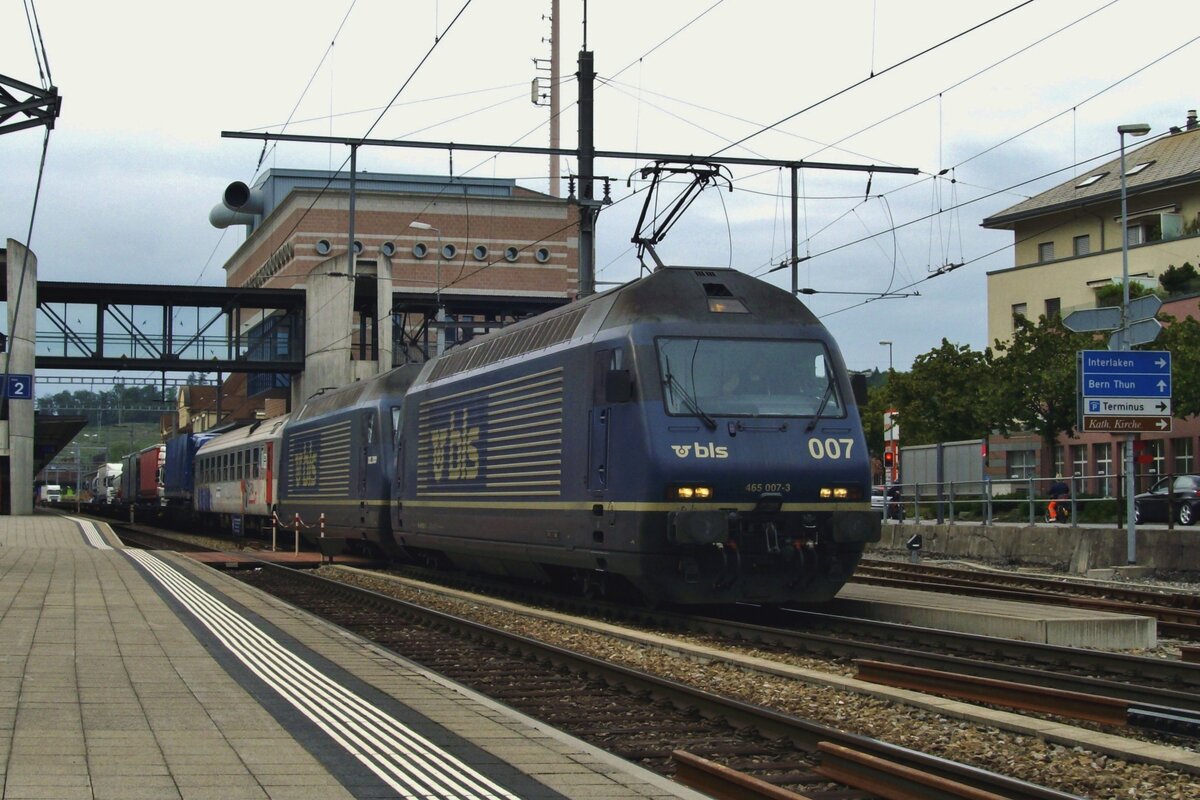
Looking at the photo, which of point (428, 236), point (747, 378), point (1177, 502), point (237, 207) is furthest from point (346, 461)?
point (237, 207)

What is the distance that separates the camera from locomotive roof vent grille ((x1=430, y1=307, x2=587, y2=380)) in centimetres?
1705

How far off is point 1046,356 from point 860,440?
2993 centimetres

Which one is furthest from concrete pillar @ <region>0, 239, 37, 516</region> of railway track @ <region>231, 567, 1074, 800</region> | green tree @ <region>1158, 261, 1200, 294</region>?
green tree @ <region>1158, 261, 1200, 294</region>

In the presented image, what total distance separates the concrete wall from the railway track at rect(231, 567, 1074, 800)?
1297 cm

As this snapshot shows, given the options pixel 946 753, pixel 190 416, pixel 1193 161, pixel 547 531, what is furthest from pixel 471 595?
pixel 190 416

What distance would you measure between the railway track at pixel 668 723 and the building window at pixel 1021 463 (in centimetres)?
4116

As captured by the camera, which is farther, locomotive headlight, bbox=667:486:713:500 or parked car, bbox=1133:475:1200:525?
parked car, bbox=1133:475:1200:525

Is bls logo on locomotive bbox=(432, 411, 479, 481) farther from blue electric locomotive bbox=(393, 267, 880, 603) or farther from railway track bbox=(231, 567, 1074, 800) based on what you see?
railway track bbox=(231, 567, 1074, 800)

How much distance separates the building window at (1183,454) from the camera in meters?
45.9

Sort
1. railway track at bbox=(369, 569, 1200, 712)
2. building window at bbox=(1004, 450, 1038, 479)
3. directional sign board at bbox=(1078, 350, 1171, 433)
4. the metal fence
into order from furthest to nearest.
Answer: building window at bbox=(1004, 450, 1038, 479), the metal fence, directional sign board at bbox=(1078, 350, 1171, 433), railway track at bbox=(369, 569, 1200, 712)

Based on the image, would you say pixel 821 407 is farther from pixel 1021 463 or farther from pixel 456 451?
pixel 1021 463

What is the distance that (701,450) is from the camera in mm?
14312

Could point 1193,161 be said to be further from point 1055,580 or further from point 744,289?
point 744,289

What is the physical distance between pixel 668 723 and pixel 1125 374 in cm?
1473
